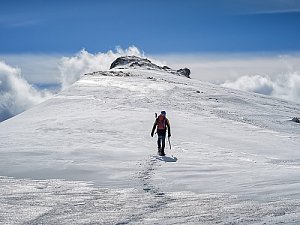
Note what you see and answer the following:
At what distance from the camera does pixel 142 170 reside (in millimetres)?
15734

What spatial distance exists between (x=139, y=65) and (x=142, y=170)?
264 feet

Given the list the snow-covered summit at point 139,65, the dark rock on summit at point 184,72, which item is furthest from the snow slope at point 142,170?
the dark rock on summit at point 184,72

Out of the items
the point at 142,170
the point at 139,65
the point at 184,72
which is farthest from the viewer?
the point at 184,72

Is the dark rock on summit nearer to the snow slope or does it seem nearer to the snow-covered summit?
the snow-covered summit

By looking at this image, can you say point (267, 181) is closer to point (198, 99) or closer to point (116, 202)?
point (116, 202)

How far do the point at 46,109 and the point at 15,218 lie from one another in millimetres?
31886

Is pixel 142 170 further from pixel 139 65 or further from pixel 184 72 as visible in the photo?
pixel 184 72

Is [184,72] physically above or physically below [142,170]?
above

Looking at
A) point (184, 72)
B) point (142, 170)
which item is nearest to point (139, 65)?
point (184, 72)

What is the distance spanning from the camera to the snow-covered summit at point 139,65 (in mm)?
94375

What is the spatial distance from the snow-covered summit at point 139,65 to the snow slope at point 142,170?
179 ft

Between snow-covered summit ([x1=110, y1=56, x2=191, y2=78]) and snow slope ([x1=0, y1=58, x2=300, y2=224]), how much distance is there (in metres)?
54.7

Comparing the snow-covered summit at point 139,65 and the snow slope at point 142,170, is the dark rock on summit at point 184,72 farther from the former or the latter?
the snow slope at point 142,170

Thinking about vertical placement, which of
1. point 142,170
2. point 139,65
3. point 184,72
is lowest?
point 142,170
